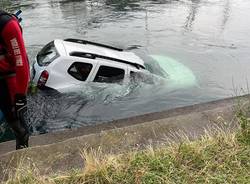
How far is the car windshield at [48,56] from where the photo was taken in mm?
8111

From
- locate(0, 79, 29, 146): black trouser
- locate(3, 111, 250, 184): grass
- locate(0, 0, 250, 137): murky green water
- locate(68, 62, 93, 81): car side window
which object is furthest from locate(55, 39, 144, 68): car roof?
locate(3, 111, 250, 184): grass

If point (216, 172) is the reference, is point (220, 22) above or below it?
below

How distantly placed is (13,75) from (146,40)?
969 cm

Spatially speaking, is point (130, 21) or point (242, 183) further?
point (130, 21)

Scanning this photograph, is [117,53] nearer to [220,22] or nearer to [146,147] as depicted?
[146,147]

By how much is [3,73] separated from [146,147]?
2.05m

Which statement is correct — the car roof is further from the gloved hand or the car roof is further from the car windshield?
the gloved hand

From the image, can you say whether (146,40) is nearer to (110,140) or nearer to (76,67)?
(76,67)

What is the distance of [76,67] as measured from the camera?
816cm

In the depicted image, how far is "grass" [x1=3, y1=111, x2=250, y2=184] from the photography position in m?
3.49

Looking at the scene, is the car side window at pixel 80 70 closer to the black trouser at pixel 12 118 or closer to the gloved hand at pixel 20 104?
the black trouser at pixel 12 118

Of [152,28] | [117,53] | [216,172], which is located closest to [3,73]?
[216,172]

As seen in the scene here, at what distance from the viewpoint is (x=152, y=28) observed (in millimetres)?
15805

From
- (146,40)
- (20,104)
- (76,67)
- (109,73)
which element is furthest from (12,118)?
(146,40)
